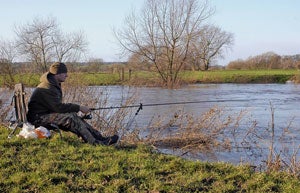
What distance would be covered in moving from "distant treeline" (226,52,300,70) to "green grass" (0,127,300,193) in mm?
56109

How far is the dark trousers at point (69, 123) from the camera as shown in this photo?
738cm

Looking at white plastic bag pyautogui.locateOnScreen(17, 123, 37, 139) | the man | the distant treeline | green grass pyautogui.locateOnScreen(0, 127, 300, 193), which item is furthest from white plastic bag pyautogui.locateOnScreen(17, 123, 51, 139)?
the distant treeline

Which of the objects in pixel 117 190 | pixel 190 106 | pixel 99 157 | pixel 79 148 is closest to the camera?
pixel 117 190

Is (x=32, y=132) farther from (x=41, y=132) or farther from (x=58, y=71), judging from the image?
(x=58, y=71)

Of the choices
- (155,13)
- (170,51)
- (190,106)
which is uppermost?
(155,13)

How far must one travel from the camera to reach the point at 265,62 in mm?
61688

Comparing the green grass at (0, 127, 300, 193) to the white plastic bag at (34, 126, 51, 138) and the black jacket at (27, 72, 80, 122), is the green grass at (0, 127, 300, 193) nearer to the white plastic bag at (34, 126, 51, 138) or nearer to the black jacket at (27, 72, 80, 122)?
the white plastic bag at (34, 126, 51, 138)

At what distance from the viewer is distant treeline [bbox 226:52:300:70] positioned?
198ft

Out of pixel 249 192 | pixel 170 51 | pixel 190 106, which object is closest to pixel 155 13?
pixel 170 51

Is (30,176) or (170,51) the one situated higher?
(170,51)

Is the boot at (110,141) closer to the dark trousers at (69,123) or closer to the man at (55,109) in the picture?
the man at (55,109)

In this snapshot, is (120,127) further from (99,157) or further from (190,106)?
(190,106)

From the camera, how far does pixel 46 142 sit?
23.9 feet

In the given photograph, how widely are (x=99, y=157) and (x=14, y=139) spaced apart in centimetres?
182
